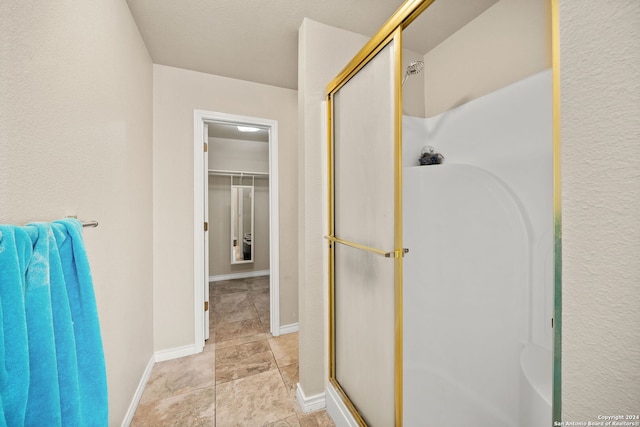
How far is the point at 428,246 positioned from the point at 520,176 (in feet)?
2.23

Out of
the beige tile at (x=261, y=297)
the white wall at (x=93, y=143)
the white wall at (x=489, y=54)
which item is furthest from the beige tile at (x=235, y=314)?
the white wall at (x=489, y=54)

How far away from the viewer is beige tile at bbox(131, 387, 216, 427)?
1447mm

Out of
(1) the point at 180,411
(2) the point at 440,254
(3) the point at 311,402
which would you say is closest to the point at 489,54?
(2) the point at 440,254

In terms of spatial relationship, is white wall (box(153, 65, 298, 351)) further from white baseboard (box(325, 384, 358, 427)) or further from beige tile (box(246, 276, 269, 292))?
beige tile (box(246, 276, 269, 292))

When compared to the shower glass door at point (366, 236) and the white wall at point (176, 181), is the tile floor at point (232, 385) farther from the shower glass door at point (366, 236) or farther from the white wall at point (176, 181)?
the shower glass door at point (366, 236)

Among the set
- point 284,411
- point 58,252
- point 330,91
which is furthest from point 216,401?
point 330,91

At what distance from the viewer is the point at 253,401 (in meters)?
1.60

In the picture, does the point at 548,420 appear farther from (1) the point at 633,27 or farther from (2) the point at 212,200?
(2) the point at 212,200

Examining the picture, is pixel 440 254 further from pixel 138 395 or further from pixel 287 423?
pixel 138 395

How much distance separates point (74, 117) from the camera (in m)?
0.93

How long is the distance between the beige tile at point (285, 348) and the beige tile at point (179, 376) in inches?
20.2

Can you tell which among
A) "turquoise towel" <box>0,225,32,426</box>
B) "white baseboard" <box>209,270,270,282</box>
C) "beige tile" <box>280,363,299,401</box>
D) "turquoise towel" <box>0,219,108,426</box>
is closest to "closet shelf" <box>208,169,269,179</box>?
"white baseboard" <box>209,270,270,282</box>

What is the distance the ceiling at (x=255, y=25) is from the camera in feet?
4.83

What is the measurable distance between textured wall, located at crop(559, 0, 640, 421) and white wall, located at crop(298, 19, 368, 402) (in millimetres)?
1181
